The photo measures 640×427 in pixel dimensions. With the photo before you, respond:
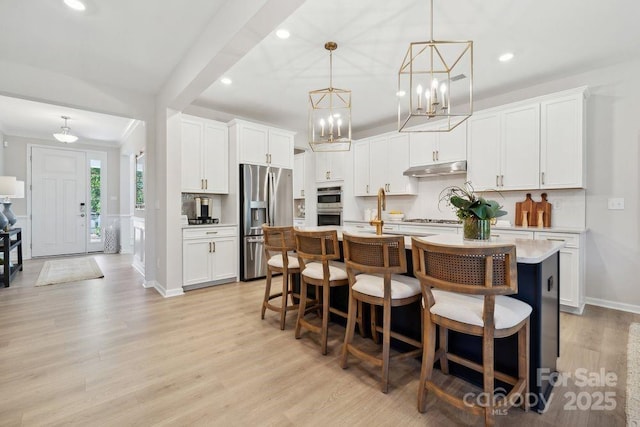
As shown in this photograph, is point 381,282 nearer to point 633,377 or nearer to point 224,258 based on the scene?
point 633,377

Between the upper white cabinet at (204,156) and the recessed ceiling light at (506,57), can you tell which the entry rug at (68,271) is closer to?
the upper white cabinet at (204,156)

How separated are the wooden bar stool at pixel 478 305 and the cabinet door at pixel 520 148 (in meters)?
2.53

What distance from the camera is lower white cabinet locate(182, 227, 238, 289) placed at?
152 inches

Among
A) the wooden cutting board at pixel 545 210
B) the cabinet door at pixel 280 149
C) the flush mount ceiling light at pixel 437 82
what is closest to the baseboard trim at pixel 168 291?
the cabinet door at pixel 280 149

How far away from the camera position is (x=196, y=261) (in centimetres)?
393

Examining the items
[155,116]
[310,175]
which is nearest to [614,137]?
[310,175]

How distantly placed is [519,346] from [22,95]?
195 inches

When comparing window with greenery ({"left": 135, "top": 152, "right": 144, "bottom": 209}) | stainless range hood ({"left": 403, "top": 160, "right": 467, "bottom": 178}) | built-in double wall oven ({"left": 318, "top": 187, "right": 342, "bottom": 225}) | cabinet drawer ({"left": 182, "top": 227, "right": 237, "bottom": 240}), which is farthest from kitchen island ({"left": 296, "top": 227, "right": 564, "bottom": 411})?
window with greenery ({"left": 135, "top": 152, "right": 144, "bottom": 209})

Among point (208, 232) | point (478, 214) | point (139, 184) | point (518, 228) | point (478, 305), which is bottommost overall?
point (478, 305)

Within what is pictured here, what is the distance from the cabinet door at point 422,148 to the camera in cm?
436

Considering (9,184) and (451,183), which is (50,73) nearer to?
(9,184)

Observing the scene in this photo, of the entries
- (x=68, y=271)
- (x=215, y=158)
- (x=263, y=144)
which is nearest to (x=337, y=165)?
(x=263, y=144)

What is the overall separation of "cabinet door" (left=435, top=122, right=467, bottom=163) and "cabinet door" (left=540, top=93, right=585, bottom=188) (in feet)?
2.91

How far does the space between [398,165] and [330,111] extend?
1.94m
